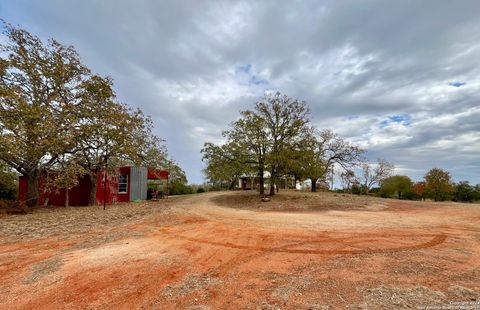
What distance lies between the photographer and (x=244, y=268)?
5141 mm

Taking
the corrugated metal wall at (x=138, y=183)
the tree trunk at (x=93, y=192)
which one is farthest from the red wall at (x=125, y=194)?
the tree trunk at (x=93, y=192)

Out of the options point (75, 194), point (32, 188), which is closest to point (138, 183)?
point (75, 194)

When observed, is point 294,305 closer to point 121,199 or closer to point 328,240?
point 328,240

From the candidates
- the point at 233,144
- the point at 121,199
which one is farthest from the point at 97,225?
the point at 121,199

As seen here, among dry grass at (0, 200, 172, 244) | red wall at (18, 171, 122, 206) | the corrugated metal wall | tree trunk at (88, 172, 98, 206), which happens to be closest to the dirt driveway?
dry grass at (0, 200, 172, 244)

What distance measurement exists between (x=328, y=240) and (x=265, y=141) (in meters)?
12.5

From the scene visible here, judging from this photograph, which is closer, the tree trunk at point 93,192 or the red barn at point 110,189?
the tree trunk at point 93,192

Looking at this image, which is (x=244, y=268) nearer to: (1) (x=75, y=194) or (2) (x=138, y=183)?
(1) (x=75, y=194)

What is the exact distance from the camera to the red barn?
62.7 feet

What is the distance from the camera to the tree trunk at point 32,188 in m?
14.8

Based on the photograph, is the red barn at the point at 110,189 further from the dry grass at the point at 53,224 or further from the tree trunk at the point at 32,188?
the dry grass at the point at 53,224

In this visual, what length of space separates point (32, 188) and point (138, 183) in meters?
8.70

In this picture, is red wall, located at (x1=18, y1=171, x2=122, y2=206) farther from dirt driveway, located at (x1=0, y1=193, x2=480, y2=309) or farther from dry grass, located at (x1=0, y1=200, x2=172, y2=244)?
dirt driveway, located at (x1=0, y1=193, x2=480, y2=309)

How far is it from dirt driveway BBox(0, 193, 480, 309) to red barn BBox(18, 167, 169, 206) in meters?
11.1
